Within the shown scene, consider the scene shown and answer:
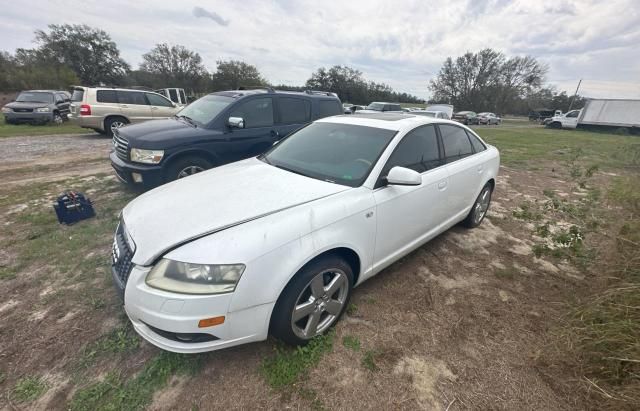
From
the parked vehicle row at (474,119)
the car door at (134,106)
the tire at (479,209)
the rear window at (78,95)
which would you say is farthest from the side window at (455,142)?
the parked vehicle row at (474,119)

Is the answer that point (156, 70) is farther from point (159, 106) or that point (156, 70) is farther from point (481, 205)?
point (481, 205)

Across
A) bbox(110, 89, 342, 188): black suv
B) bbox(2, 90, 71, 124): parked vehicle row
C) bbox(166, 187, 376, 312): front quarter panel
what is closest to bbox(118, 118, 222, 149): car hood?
bbox(110, 89, 342, 188): black suv

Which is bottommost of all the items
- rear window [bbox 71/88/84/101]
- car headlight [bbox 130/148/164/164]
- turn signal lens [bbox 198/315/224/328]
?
turn signal lens [bbox 198/315/224/328]

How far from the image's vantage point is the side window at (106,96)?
360 inches

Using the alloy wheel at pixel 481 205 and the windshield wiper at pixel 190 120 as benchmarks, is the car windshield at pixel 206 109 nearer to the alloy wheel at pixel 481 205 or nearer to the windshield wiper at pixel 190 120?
the windshield wiper at pixel 190 120

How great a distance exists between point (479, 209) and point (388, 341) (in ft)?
8.78

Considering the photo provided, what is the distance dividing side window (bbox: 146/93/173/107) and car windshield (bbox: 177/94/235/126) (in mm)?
6072

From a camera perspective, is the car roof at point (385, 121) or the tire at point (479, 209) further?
the tire at point (479, 209)

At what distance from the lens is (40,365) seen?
189cm

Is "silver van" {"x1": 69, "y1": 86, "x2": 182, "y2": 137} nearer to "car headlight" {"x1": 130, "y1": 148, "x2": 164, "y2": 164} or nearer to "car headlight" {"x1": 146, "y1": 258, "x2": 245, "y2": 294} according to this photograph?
"car headlight" {"x1": 130, "y1": 148, "x2": 164, "y2": 164}

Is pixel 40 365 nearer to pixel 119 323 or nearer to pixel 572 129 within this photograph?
pixel 119 323

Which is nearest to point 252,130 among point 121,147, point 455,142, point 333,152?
point 121,147

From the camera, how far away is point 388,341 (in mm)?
2145

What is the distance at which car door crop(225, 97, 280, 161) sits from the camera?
15.3 feet
